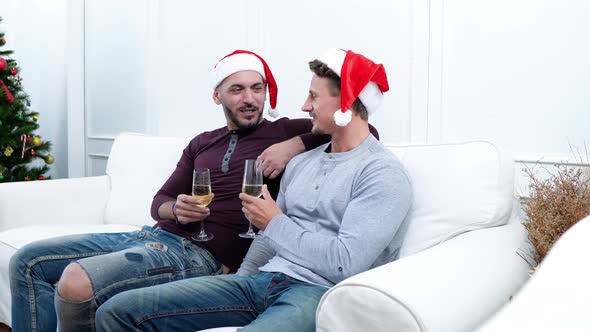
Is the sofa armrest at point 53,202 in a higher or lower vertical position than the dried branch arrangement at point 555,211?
lower

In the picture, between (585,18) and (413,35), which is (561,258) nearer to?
(585,18)

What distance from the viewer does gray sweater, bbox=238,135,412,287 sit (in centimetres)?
150

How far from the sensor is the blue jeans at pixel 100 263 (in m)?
1.83

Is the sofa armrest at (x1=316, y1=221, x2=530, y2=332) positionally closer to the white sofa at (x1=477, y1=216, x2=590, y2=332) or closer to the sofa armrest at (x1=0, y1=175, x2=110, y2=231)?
the white sofa at (x1=477, y1=216, x2=590, y2=332)

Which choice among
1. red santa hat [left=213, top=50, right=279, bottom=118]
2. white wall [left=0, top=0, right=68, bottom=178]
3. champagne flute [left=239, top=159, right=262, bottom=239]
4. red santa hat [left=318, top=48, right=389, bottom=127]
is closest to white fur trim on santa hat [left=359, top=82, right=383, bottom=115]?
red santa hat [left=318, top=48, right=389, bottom=127]

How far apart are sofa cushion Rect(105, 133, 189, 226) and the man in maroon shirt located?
407mm

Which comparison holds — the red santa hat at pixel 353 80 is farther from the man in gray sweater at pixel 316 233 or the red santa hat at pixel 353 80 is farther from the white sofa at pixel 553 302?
the white sofa at pixel 553 302

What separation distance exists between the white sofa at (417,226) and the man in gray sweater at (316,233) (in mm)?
163

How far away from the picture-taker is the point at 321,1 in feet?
9.12

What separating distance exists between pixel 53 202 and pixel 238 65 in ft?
4.01

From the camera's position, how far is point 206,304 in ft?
5.05

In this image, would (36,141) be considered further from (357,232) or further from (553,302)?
(553,302)

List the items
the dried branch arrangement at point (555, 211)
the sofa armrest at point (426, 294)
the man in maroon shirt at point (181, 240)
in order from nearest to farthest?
the sofa armrest at point (426, 294)
the dried branch arrangement at point (555, 211)
the man in maroon shirt at point (181, 240)

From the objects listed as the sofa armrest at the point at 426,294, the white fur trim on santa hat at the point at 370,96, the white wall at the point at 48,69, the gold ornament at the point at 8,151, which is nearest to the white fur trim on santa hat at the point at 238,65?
the white fur trim on santa hat at the point at 370,96
